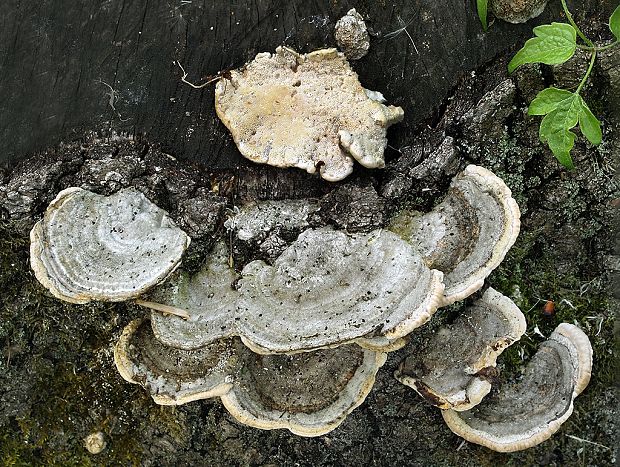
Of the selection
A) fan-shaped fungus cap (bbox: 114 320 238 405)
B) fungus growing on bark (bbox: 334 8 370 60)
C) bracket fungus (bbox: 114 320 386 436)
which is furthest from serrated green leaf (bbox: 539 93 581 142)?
fan-shaped fungus cap (bbox: 114 320 238 405)

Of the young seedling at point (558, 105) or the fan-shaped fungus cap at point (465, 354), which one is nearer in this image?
the young seedling at point (558, 105)

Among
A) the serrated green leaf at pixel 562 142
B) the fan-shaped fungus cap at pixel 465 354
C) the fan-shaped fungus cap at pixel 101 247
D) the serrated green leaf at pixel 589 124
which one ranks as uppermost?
the serrated green leaf at pixel 589 124

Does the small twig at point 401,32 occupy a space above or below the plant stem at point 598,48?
below

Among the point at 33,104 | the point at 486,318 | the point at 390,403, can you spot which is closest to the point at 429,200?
the point at 486,318

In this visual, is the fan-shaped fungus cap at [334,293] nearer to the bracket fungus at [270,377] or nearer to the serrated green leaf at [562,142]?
the bracket fungus at [270,377]

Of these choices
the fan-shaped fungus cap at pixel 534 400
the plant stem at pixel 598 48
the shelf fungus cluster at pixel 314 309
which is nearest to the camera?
the shelf fungus cluster at pixel 314 309

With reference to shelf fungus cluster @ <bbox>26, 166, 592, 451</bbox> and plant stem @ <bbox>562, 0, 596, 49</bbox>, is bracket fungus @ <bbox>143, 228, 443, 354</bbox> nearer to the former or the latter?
shelf fungus cluster @ <bbox>26, 166, 592, 451</bbox>

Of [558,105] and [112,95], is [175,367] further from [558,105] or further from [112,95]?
[558,105]

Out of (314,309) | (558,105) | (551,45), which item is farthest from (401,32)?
(314,309)

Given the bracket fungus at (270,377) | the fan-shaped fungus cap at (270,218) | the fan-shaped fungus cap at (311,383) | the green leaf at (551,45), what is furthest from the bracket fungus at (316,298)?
the green leaf at (551,45)
